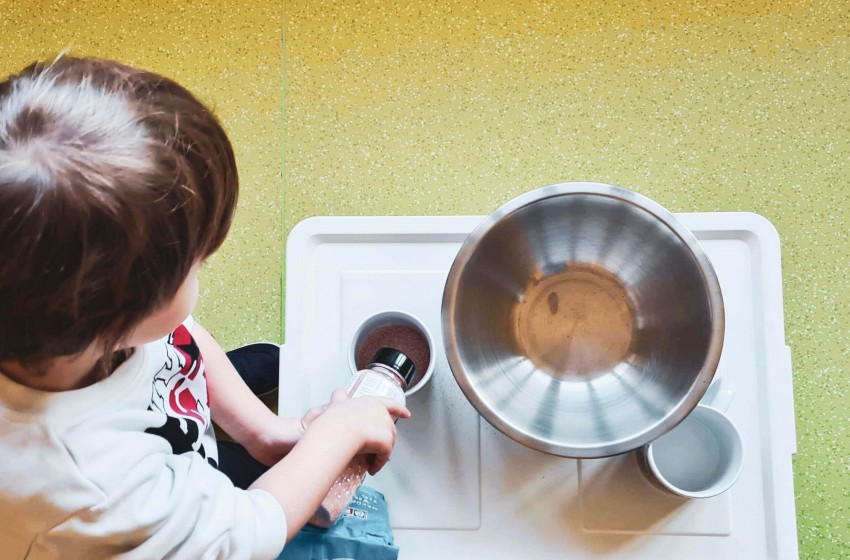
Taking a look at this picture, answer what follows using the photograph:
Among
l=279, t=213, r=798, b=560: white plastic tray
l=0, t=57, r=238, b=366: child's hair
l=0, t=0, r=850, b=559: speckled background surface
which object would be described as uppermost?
l=0, t=0, r=850, b=559: speckled background surface

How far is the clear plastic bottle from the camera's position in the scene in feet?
2.09

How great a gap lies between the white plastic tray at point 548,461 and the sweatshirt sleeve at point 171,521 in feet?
0.59

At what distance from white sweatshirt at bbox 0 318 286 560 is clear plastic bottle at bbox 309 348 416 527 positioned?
0.09 meters

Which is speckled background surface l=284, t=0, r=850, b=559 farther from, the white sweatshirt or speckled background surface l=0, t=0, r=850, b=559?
the white sweatshirt

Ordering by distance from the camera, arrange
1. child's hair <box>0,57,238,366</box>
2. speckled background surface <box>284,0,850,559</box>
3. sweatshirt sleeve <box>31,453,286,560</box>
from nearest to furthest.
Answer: child's hair <box>0,57,238,366</box> → sweatshirt sleeve <box>31,453,286,560</box> → speckled background surface <box>284,0,850,559</box>

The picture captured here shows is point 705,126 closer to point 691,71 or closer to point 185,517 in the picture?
point 691,71

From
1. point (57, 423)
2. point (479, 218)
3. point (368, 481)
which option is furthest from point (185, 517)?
point (479, 218)

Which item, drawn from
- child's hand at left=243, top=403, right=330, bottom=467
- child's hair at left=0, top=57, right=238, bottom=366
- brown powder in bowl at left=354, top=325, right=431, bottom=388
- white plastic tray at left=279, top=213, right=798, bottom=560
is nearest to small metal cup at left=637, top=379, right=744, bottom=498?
white plastic tray at left=279, top=213, right=798, bottom=560

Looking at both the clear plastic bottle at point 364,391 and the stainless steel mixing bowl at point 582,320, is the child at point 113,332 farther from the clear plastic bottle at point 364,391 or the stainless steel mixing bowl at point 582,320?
the stainless steel mixing bowl at point 582,320

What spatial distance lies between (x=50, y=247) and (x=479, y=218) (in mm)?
Result: 449

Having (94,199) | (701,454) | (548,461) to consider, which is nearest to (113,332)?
(94,199)

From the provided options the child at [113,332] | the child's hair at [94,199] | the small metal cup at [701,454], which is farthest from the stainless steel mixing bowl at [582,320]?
the child's hair at [94,199]

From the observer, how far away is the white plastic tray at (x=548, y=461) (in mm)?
680

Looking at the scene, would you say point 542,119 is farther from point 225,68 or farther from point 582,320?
point 225,68
